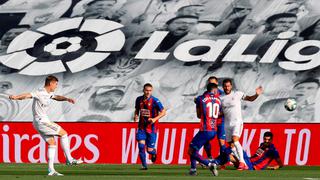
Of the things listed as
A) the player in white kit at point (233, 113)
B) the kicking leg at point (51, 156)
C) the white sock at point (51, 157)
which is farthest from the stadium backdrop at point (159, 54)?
the white sock at point (51, 157)

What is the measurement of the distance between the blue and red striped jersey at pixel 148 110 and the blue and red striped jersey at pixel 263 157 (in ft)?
7.39

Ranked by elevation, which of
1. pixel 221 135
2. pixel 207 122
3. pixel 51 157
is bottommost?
pixel 51 157

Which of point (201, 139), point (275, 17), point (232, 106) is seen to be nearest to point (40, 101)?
point (201, 139)

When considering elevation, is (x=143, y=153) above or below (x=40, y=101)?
below

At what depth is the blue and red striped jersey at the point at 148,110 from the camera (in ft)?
65.0

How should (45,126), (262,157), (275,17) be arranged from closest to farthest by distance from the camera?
(45,126), (262,157), (275,17)

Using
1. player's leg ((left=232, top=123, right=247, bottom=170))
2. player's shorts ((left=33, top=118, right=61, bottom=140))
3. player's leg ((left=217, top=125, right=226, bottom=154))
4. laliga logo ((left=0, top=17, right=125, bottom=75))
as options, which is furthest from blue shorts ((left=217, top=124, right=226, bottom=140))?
laliga logo ((left=0, top=17, right=125, bottom=75))

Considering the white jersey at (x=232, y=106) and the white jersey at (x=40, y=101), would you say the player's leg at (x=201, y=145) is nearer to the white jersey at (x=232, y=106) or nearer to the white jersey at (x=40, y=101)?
the white jersey at (x=40, y=101)

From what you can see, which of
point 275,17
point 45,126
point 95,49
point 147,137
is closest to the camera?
point 45,126

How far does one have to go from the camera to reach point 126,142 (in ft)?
79.9

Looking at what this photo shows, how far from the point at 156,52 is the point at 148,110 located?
634 cm

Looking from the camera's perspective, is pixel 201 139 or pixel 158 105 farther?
pixel 158 105

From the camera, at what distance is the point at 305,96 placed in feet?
82.6

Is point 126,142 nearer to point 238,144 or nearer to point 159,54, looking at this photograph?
point 159,54
